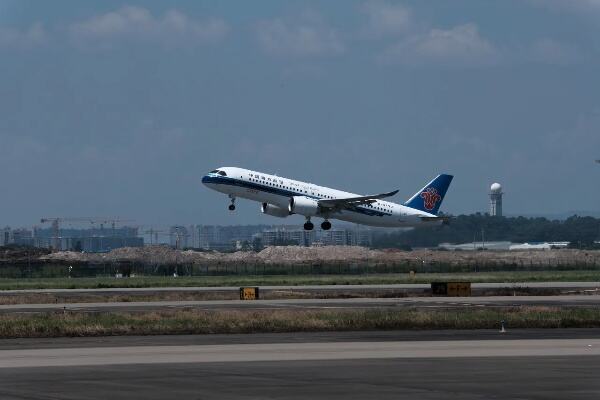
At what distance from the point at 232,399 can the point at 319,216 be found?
85.2 meters

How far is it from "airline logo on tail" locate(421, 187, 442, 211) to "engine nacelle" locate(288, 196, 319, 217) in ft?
61.0

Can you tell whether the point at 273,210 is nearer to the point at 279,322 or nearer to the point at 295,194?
the point at 295,194

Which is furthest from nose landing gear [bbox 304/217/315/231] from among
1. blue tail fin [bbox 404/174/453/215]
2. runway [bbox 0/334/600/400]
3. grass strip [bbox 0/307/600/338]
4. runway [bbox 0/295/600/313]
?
runway [bbox 0/334/600/400]

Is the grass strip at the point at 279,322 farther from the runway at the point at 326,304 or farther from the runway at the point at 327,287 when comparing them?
the runway at the point at 327,287

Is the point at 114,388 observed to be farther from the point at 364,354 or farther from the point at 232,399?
the point at 364,354

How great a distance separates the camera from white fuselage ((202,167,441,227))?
345 feet

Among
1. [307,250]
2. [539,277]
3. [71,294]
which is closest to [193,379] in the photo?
[71,294]

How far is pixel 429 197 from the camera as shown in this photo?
125188mm

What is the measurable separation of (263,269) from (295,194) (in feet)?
73.2

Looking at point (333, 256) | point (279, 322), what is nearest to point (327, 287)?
point (279, 322)

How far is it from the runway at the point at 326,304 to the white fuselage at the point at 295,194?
35.3m

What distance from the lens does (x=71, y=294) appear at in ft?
265

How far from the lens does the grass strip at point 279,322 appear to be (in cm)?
4819

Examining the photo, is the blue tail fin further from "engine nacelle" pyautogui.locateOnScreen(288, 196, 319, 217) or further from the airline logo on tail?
"engine nacelle" pyautogui.locateOnScreen(288, 196, 319, 217)
